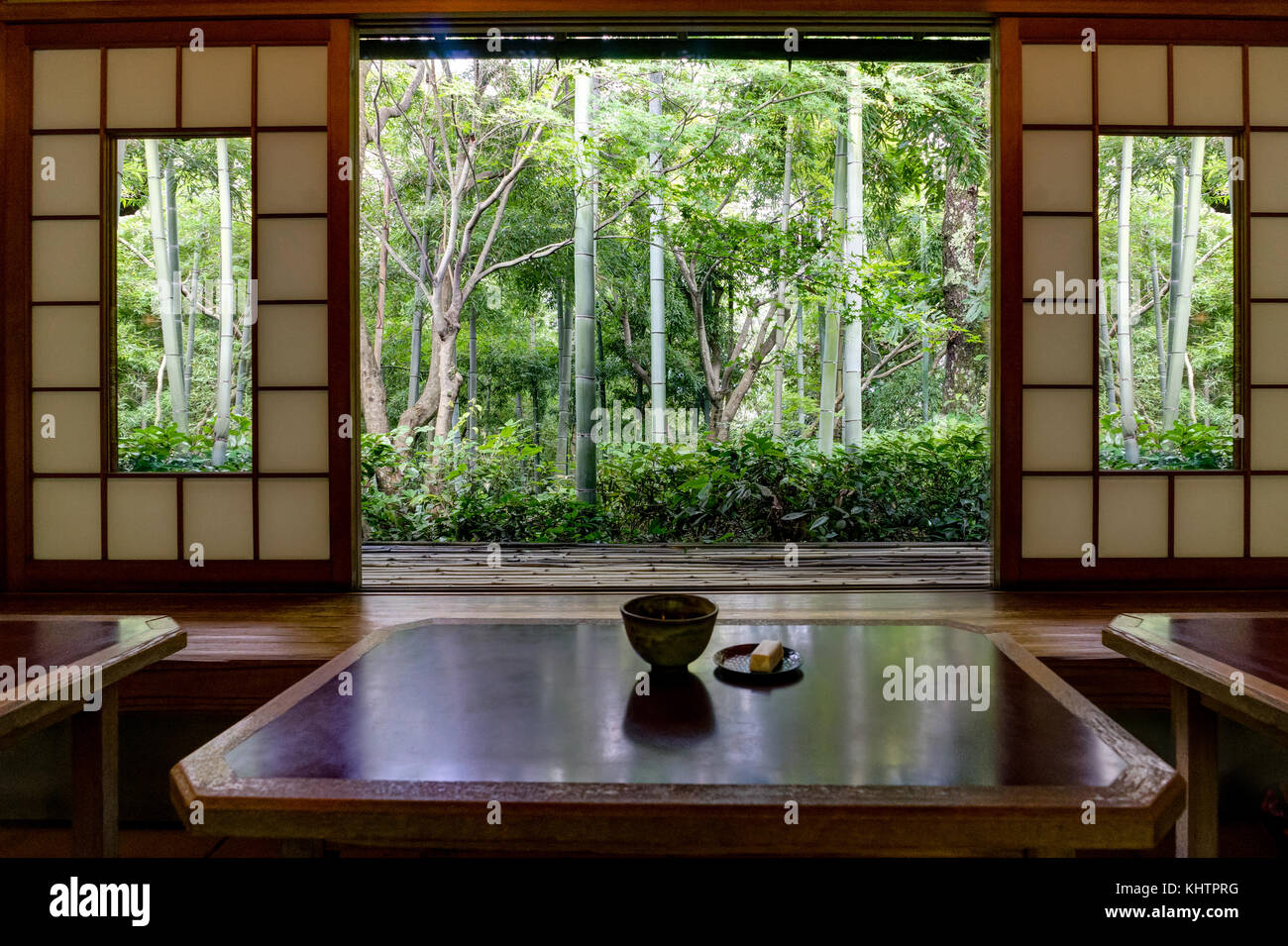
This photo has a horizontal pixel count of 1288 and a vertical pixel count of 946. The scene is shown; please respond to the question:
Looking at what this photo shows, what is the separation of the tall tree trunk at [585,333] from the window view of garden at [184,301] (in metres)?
2.09

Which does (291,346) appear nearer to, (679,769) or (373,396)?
(679,769)

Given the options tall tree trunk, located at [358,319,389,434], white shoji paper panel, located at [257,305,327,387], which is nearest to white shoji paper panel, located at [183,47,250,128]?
white shoji paper panel, located at [257,305,327,387]

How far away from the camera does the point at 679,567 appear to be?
3893 mm

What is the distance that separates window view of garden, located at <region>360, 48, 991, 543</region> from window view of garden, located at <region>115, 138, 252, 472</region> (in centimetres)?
116

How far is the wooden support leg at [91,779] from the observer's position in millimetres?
1505

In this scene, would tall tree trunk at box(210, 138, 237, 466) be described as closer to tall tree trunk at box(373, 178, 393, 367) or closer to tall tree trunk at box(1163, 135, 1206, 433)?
tall tree trunk at box(373, 178, 393, 367)

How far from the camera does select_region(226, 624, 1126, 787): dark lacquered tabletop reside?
811mm

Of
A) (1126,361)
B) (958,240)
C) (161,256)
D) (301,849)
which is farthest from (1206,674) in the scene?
(958,240)

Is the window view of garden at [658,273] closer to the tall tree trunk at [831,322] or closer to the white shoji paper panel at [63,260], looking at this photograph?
the tall tree trunk at [831,322]

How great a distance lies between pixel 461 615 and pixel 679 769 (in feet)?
6.57

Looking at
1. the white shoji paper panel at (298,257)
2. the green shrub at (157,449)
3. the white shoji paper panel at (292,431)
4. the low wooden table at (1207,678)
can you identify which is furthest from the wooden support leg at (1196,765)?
the green shrub at (157,449)
